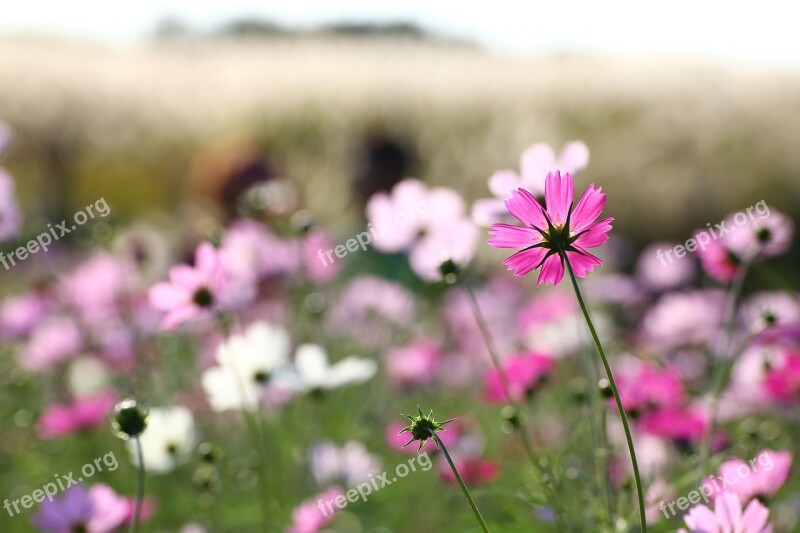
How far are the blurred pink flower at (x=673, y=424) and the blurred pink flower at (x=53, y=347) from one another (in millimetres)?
1019

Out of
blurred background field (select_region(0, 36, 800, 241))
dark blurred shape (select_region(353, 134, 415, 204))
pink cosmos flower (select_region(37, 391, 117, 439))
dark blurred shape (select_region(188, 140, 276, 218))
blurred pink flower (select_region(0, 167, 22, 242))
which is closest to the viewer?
blurred pink flower (select_region(0, 167, 22, 242))

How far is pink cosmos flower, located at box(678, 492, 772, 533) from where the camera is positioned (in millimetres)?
609

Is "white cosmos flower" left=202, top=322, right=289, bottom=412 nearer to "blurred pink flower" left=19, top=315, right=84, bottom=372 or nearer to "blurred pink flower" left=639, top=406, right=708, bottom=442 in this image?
"blurred pink flower" left=639, top=406, right=708, bottom=442

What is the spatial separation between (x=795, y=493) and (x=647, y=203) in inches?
129

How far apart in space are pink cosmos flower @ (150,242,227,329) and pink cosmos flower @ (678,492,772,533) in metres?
0.49

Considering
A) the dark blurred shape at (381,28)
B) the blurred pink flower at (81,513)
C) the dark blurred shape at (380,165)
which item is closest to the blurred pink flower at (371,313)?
the blurred pink flower at (81,513)

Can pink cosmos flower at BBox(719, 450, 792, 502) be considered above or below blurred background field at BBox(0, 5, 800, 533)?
below

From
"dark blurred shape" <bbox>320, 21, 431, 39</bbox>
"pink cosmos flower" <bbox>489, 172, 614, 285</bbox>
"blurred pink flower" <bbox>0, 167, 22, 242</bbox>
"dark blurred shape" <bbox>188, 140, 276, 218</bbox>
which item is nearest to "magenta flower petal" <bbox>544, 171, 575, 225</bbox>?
"pink cosmos flower" <bbox>489, 172, 614, 285</bbox>

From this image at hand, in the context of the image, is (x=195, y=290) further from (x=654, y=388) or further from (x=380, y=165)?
(x=380, y=165)

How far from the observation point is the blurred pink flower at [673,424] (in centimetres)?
103

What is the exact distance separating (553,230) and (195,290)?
452 millimetres

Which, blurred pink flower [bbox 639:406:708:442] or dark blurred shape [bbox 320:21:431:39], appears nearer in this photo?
blurred pink flower [bbox 639:406:708:442]

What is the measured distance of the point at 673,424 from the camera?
3.40 feet

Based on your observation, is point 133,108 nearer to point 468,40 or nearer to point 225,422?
point 225,422
